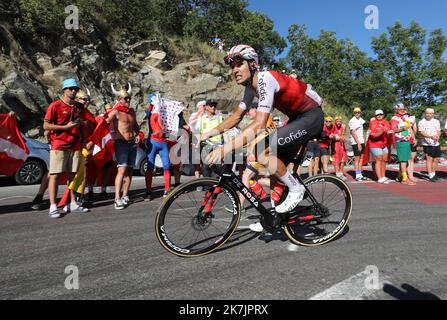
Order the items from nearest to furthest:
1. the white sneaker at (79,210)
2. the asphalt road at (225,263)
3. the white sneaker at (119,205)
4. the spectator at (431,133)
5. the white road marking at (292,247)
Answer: the asphalt road at (225,263) → the white road marking at (292,247) → the white sneaker at (79,210) → the white sneaker at (119,205) → the spectator at (431,133)

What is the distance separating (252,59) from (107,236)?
2.79m

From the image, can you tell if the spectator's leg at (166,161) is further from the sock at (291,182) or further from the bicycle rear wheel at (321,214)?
the sock at (291,182)

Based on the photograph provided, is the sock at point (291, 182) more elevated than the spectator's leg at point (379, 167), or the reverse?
the sock at point (291, 182)

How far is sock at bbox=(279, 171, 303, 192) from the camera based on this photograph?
348cm

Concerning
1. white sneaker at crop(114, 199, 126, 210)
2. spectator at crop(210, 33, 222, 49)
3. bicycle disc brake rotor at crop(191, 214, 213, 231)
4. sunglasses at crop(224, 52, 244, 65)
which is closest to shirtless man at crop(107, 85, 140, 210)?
white sneaker at crop(114, 199, 126, 210)

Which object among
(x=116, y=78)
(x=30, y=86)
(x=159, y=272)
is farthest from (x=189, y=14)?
(x=159, y=272)

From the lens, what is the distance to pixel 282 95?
3316 mm

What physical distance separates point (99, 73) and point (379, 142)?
16.4 meters

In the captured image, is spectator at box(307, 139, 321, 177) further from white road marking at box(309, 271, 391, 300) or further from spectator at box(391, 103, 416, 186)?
white road marking at box(309, 271, 391, 300)

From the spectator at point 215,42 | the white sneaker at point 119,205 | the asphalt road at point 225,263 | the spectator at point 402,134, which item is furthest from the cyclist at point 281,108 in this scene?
the spectator at point 215,42

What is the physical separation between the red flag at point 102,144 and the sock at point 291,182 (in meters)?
3.97

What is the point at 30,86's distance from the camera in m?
14.0

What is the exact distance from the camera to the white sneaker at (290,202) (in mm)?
3501

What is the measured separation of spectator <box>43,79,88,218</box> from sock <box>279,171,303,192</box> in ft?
11.7
